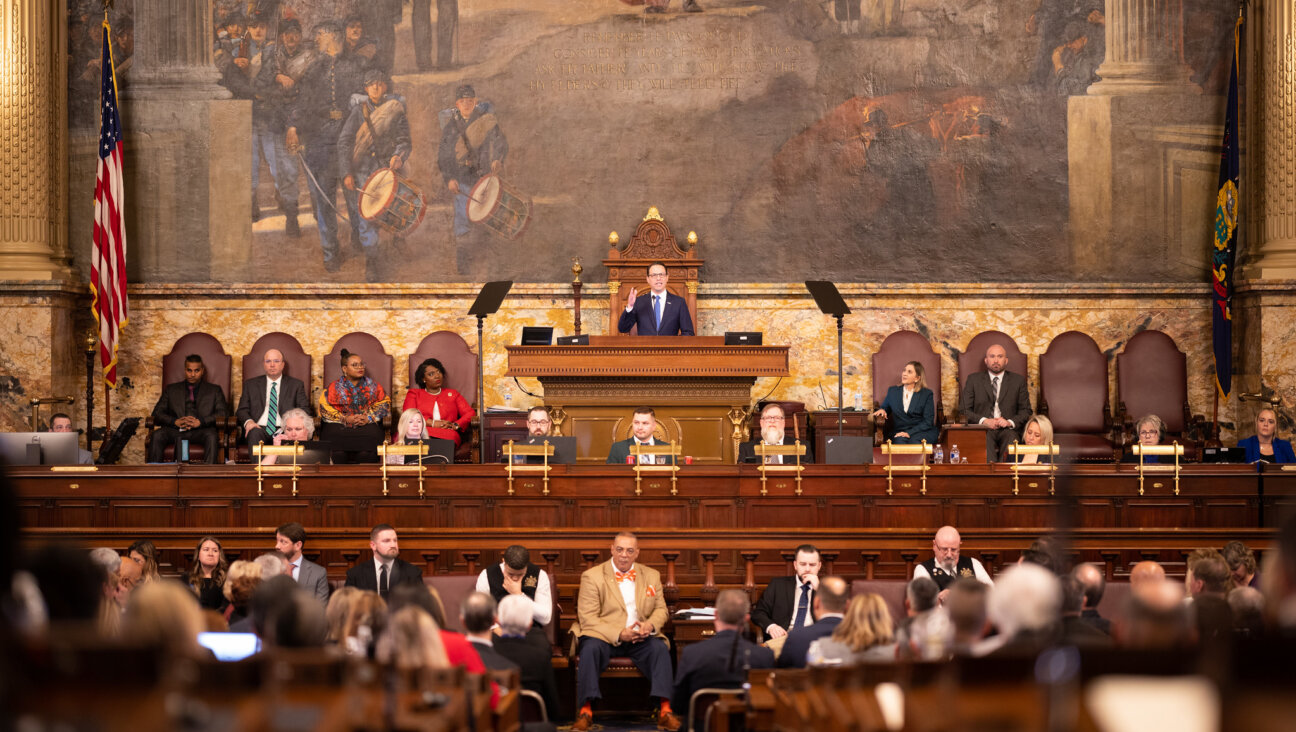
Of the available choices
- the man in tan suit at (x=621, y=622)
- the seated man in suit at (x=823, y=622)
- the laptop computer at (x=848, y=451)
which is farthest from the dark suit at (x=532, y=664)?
the laptop computer at (x=848, y=451)

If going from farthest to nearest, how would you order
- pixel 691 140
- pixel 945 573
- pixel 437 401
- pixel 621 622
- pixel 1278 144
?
pixel 691 140
pixel 1278 144
pixel 437 401
pixel 945 573
pixel 621 622

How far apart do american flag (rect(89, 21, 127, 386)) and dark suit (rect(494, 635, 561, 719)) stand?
7.50m

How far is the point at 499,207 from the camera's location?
13.5 m

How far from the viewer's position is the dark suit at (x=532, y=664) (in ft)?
21.0

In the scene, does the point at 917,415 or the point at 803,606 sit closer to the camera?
the point at 803,606

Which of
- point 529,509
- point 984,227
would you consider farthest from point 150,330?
point 984,227

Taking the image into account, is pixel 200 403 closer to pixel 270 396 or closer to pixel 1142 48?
pixel 270 396

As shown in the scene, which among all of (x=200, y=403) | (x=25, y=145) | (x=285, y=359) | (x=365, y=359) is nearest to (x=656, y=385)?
(x=365, y=359)

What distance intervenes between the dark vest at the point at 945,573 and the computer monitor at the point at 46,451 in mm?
6023

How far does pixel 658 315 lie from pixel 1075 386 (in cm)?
414

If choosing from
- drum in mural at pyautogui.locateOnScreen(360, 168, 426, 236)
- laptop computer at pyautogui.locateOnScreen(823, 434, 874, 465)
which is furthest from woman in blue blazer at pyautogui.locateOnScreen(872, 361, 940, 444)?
drum in mural at pyautogui.locateOnScreen(360, 168, 426, 236)

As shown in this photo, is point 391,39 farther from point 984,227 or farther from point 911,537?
point 911,537

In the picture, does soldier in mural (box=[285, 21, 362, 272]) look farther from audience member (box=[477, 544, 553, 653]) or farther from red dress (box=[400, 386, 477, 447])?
audience member (box=[477, 544, 553, 653])

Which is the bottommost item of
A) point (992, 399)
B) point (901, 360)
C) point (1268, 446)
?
point (1268, 446)
